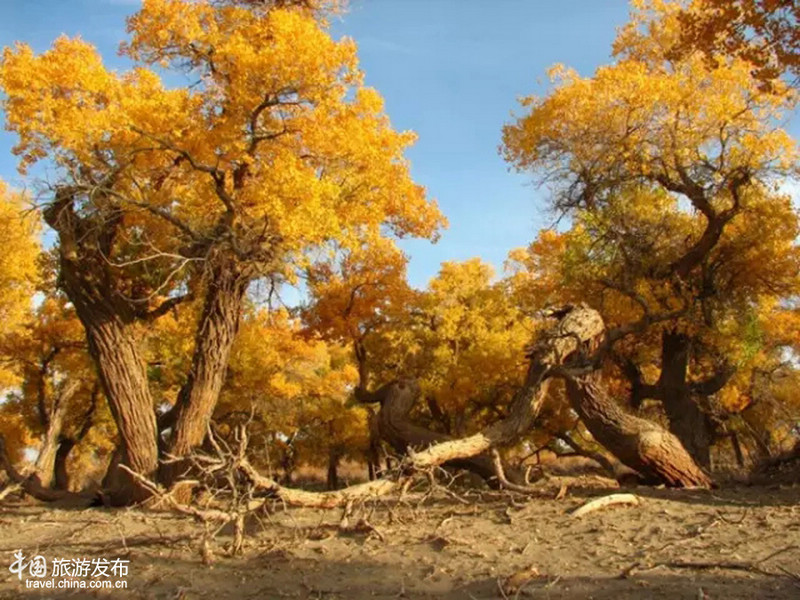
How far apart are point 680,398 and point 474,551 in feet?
28.5

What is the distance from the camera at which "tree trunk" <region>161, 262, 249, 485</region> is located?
8.93m

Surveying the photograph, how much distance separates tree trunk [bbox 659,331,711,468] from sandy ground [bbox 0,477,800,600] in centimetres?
488

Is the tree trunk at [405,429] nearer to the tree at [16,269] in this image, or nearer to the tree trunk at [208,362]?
the tree trunk at [208,362]

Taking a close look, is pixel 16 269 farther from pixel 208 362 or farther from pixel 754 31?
pixel 754 31

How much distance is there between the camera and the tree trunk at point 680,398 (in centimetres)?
1205

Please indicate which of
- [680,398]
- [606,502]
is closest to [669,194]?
[680,398]

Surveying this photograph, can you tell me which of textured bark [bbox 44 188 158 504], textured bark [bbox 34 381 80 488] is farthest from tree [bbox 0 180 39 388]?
textured bark [bbox 44 188 158 504]

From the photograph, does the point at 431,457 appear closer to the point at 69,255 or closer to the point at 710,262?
the point at 69,255

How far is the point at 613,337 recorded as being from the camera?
9984 millimetres

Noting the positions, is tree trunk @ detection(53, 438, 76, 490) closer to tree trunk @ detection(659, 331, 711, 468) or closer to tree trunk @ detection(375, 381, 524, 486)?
tree trunk @ detection(375, 381, 524, 486)

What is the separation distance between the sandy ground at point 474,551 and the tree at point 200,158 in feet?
8.90

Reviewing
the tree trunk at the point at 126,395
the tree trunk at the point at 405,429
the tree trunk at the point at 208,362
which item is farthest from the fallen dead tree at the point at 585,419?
the tree trunk at the point at 126,395

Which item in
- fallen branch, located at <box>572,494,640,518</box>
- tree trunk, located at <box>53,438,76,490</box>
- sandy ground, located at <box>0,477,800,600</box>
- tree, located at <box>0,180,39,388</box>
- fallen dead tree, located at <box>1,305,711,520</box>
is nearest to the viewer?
sandy ground, located at <box>0,477,800,600</box>

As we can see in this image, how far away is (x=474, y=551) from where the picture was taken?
5.09 meters
